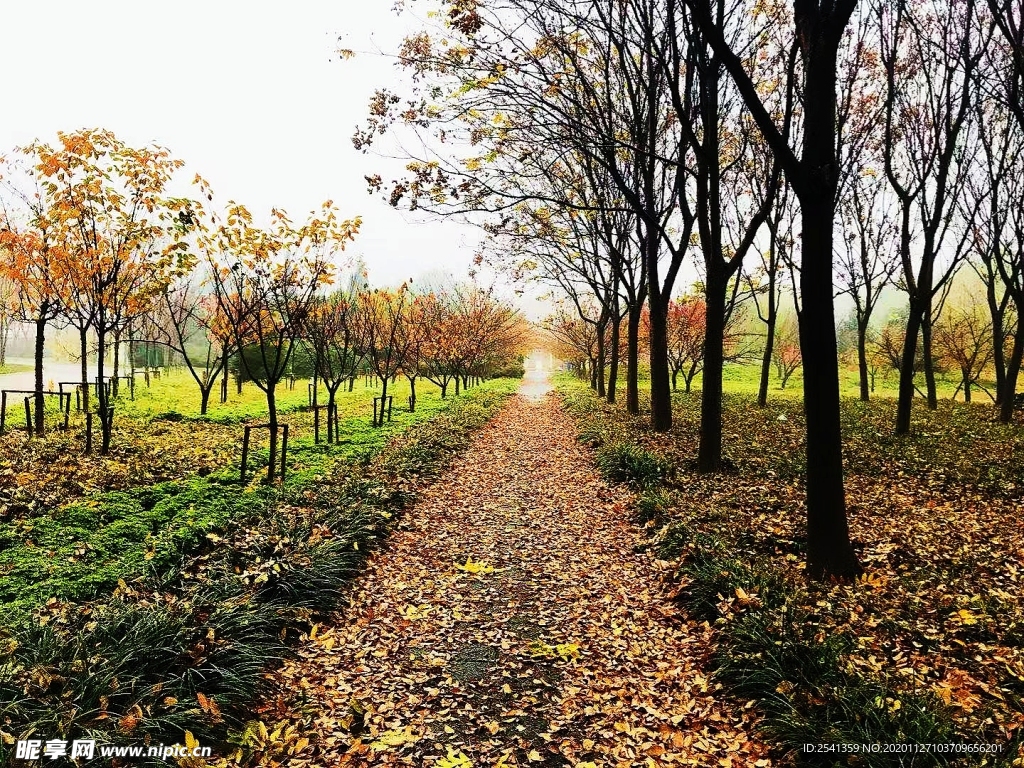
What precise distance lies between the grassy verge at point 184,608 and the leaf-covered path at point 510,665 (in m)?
0.35

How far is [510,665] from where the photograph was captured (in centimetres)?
392

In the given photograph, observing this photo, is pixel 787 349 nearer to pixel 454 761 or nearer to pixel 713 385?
pixel 713 385

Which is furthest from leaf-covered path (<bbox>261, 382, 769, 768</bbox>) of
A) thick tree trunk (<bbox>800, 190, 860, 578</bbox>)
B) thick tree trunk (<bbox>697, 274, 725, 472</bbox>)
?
thick tree trunk (<bbox>697, 274, 725, 472</bbox>)

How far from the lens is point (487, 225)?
1161 cm

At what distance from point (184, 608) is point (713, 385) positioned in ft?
25.8

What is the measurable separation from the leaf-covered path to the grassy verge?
1.13ft

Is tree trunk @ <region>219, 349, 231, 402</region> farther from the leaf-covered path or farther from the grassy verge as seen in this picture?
the leaf-covered path

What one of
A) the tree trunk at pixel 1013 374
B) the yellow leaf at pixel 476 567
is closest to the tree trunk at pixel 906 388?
the tree trunk at pixel 1013 374

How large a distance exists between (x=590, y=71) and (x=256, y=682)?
40.6 feet

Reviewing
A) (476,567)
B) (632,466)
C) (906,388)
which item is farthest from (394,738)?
(906,388)

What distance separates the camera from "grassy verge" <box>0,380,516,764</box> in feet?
9.41

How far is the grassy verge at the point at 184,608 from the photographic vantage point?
2.87 m

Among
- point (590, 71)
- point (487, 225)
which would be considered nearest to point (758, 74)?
point (590, 71)

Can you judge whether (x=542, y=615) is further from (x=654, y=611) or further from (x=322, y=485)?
(x=322, y=485)
